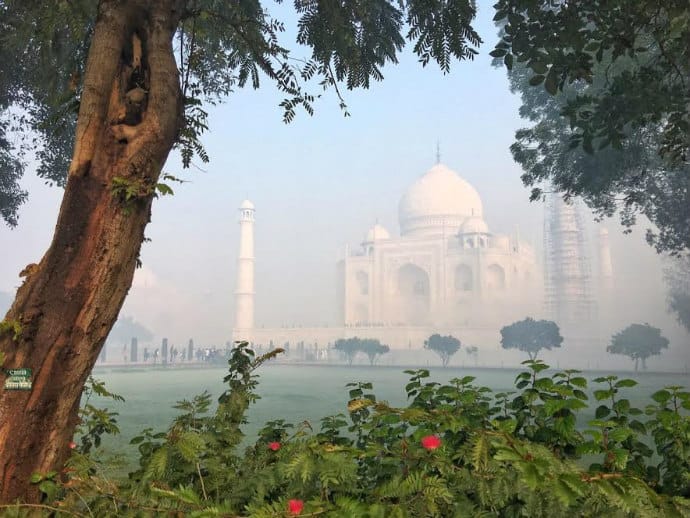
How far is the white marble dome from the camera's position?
120 ft

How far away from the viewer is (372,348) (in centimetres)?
2881

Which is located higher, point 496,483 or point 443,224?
point 443,224

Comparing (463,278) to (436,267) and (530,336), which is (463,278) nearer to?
(436,267)

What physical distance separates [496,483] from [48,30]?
126 inches

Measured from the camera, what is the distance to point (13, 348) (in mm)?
2104

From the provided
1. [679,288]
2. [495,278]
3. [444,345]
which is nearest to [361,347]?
[444,345]

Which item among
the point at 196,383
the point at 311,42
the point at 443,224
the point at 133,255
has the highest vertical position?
the point at 443,224

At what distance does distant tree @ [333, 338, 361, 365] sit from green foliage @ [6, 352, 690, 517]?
27151 mm

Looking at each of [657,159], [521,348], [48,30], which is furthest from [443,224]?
[48,30]

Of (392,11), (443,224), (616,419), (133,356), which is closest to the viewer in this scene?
(616,419)

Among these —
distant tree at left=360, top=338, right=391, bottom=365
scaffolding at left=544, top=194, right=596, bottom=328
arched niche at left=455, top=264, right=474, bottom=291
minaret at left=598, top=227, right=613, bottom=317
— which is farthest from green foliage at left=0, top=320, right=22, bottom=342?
arched niche at left=455, top=264, right=474, bottom=291

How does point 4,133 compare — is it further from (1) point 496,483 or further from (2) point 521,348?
(2) point 521,348

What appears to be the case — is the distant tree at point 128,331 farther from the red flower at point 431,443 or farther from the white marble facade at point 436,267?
the red flower at point 431,443

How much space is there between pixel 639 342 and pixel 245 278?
78.0ft
